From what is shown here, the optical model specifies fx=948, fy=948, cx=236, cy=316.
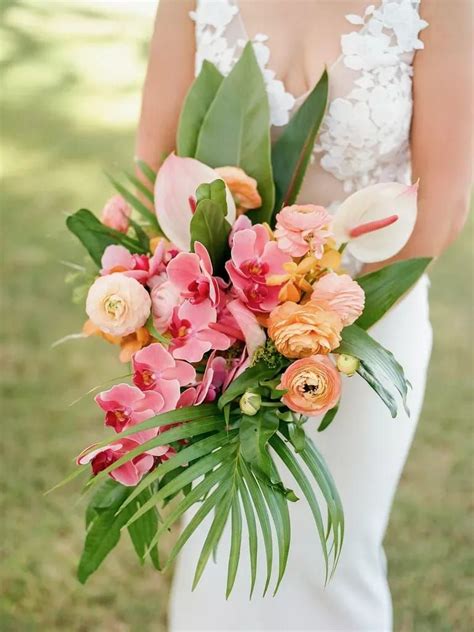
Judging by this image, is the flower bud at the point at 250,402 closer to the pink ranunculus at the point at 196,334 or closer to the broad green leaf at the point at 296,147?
the pink ranunculus at the point at 196,334

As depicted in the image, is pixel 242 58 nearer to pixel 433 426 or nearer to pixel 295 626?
pixel 295 626

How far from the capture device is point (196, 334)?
1.35m

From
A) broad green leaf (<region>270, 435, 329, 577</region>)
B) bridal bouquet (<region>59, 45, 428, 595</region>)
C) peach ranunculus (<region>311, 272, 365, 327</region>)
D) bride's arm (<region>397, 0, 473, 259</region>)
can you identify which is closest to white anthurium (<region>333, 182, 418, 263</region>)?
bridal bouquet (<region>59, 45, 428, 595</region>)

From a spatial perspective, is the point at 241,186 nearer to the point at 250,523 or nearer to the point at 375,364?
the point at 375,364

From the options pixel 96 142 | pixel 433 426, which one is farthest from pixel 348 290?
pixel 96 142

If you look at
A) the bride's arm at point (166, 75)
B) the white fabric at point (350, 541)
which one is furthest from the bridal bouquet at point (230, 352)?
the white fabric at point (350, 541)

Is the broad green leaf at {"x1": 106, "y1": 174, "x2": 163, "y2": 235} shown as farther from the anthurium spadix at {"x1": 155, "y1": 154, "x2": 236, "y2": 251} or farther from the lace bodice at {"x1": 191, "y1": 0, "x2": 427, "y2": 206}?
the lace bodice at {"x1": 191, "y1": 0, "x2": 427, "y2": 206}

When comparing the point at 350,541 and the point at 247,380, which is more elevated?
the point at 247,380


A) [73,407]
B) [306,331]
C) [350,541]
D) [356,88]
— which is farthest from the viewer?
[73,407]

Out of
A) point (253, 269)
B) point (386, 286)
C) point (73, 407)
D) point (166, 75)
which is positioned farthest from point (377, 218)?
point (73, 407)

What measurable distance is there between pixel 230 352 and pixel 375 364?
222 mm

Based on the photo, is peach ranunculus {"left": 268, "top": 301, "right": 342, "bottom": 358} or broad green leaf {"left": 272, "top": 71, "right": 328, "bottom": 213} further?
broad green leaf {"left": 272, "top": 71, "right": 328, "bottom": 213}

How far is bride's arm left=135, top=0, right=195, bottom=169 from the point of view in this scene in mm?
1811

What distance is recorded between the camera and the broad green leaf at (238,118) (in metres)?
1.66
